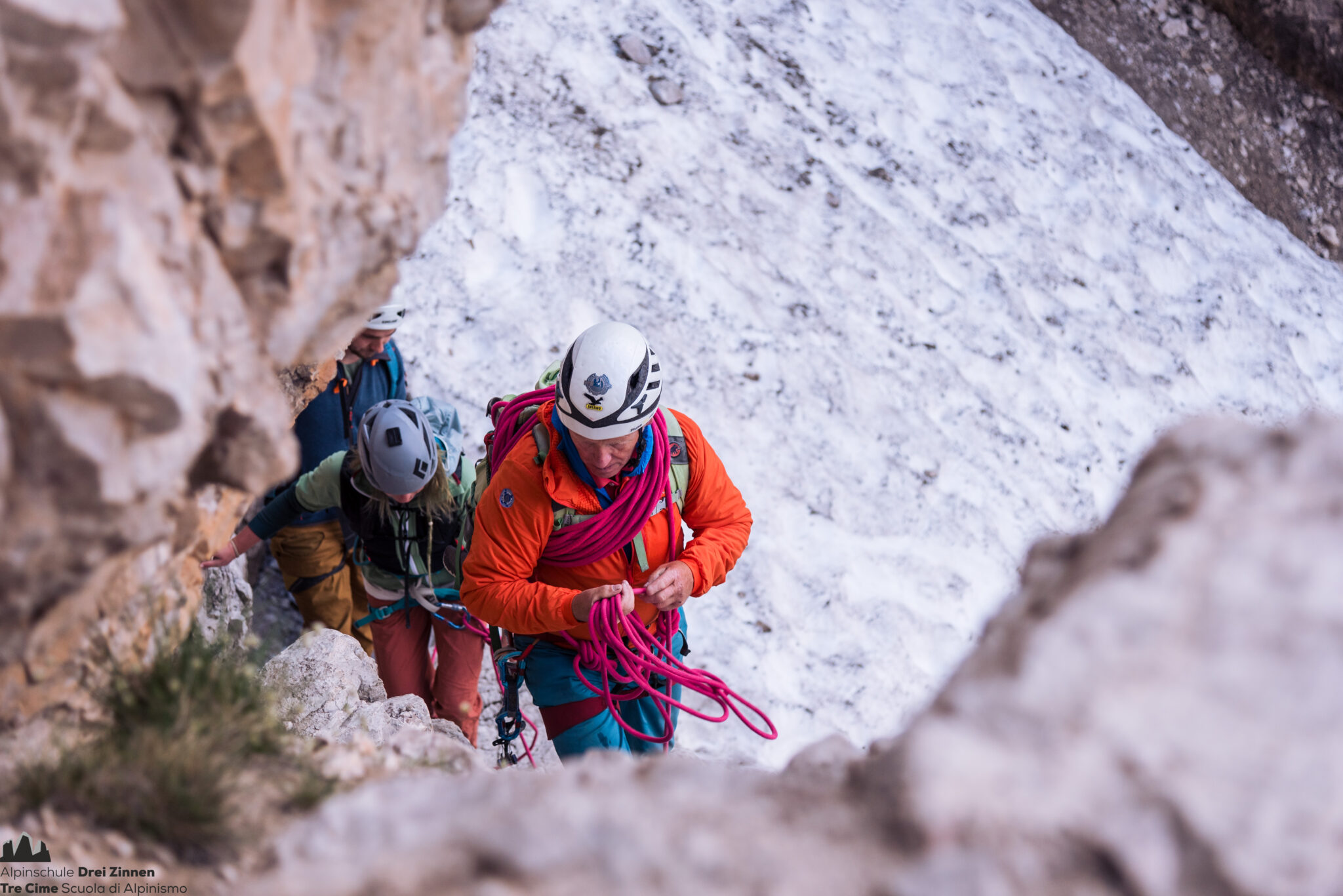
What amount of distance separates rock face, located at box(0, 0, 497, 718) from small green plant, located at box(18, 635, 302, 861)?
18cm

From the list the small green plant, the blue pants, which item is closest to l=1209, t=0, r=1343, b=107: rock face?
the blue pants

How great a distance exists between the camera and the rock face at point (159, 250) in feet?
6.10

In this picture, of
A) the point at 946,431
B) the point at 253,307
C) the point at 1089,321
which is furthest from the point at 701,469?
the point at 1089,321

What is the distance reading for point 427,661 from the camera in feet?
18.0

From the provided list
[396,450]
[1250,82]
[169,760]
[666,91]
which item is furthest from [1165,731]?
[1250,82]

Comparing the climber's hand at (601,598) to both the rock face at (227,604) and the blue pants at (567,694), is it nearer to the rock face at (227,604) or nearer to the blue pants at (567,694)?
the blue pants at (567,694)

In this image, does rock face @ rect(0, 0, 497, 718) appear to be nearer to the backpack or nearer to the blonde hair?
the backpack

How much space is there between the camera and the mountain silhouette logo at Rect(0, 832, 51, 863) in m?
2.12

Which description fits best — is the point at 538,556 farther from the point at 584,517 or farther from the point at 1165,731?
the point at 1165,731

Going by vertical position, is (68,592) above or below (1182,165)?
below

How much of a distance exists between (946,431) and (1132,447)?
1.79 m

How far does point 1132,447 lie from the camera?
8172mm


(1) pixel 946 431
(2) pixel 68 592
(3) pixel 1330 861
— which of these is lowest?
(1) pixel 946 431

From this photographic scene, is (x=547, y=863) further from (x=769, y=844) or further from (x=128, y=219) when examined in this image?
(x=128, y=219)
